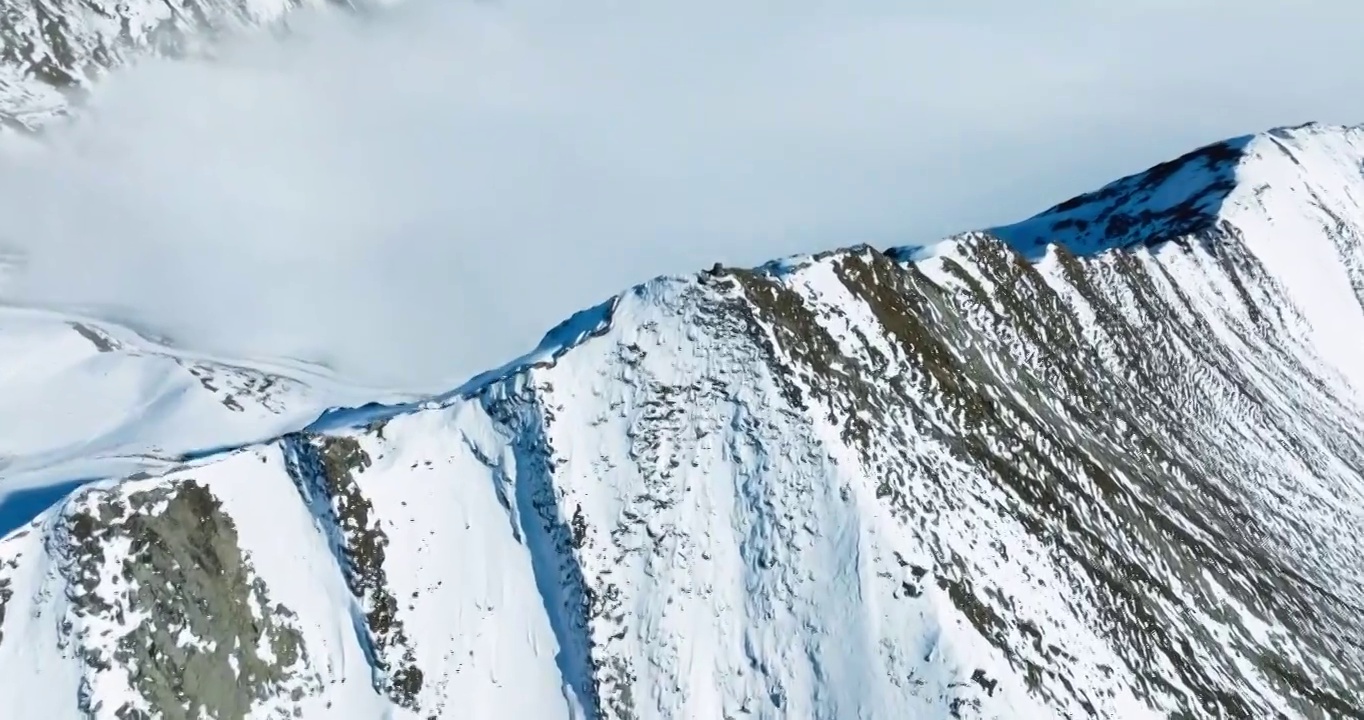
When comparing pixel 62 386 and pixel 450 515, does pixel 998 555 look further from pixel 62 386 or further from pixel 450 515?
pixel 62 386

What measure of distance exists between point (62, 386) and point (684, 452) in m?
130

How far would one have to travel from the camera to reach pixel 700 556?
52062 mm

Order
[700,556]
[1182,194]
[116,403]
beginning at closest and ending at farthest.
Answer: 1. [700,556]
2. [1182,194]
3. [116,403]

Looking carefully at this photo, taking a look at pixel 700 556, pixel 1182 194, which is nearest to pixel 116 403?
pixel 700 556

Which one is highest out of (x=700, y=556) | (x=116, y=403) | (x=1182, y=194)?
(x=116, y=403)

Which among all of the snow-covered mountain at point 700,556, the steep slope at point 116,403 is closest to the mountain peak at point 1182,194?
the snow-covered mountain at point 700,556

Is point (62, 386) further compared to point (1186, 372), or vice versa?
point (62, 386)

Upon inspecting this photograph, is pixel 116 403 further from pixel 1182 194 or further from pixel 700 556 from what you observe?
pixel 1182 194

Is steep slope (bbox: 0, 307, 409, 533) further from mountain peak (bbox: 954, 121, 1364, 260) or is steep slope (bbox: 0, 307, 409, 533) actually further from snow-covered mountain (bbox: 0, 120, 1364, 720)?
mountain peak (bbox: 954, 121, 1364, 260)

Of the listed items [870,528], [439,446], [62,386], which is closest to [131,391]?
A: [62,386]

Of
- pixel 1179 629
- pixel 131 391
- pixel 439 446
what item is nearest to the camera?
pixel 439 446

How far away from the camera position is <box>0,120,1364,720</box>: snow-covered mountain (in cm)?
4450

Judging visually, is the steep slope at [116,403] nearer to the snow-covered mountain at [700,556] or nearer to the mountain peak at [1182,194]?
the snow-covered mountain at [700,556]

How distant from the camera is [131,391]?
502 feet
